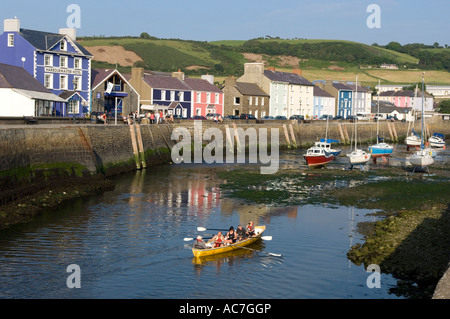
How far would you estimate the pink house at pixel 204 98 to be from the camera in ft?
302

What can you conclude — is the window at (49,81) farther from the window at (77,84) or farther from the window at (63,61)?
the window at (77,84)

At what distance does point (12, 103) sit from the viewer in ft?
178

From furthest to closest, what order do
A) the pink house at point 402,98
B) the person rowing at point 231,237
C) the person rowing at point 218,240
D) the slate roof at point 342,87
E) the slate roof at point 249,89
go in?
1. the pink house at point 402,98
2. the slate roof at point 342,87
3. the slate roof at point 249,89
4. the person rowing at point 231,237
5. the person rowing at point 218,240

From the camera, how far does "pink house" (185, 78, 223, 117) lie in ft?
302

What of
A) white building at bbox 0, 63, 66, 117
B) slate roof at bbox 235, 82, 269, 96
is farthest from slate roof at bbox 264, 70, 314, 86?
white building at bbox 0, 63, 66, 117

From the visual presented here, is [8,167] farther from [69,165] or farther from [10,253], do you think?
[10,253]

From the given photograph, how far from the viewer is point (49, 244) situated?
28.2 metres

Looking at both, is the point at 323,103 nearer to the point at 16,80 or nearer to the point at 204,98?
the point at 204,98

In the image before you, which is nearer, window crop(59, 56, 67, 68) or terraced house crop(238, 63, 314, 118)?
window crop(59, 56, 67, 68)

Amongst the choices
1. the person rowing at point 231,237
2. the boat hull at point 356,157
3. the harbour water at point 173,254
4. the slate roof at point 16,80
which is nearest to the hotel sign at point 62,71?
the slate roof at point 16,80

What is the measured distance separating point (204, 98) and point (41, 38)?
30747mm

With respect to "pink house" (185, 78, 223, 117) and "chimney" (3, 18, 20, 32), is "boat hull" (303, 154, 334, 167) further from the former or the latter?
"pink house" (185, 78, 223, 117)

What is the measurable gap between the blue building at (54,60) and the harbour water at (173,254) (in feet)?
104

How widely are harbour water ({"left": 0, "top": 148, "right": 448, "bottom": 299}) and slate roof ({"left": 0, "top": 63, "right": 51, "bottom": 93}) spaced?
20.1 metres
